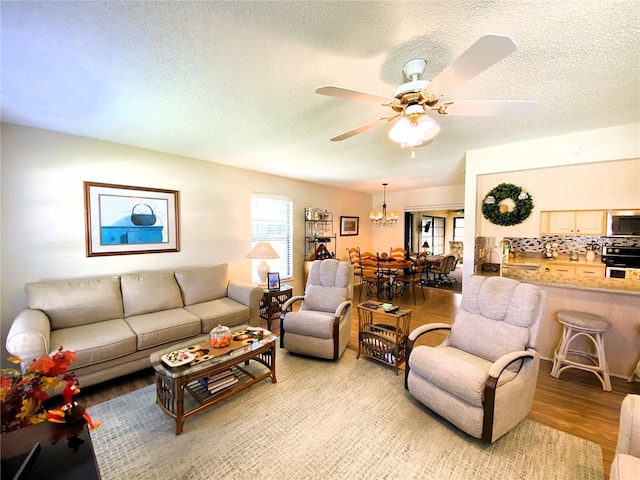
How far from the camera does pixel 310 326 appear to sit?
2951 millimetres

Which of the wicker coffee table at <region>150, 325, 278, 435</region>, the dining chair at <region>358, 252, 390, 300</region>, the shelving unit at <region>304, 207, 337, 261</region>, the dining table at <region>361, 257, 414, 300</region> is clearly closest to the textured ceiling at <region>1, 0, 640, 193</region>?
the wicker coffee table at <region>150, 325, 278, 435</region>

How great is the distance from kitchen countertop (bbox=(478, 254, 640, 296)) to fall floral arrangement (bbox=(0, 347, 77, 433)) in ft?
13.4

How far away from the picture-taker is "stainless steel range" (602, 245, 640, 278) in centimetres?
304

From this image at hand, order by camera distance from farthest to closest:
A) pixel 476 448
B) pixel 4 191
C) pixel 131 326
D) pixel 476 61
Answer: pixel 131 326 → pixel 4 191 → pixel 476 448 → pixel 476 61

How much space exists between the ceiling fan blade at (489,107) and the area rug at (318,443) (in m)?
2.18

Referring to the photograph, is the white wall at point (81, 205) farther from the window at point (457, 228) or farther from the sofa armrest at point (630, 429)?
the window at point (457, 228)

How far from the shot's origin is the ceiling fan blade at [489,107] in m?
1.49

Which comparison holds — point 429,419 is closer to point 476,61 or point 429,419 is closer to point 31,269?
point 476,61

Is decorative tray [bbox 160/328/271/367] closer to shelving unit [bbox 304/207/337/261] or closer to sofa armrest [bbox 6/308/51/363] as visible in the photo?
sofa armrest [bbox 6/308/51/363]

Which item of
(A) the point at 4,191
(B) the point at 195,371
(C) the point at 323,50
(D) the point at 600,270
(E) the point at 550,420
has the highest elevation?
(C) the point at 323,50

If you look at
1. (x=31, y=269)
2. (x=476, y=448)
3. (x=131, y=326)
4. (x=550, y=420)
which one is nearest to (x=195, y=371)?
(x=131, y=326)

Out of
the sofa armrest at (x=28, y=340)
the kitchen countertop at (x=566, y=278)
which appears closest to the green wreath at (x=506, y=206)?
A: the kitchen countertop at (x=566, y=278)

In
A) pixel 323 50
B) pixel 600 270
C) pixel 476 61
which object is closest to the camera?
pixel 476 61

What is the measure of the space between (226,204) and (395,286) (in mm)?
4490
